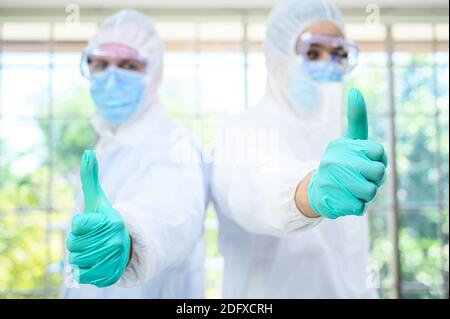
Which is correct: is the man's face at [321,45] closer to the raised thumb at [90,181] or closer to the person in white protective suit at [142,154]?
the person in white protective suit at [142,154]

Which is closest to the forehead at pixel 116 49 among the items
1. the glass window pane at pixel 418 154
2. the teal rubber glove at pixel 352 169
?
the teal rubber glove at pixel 352 169

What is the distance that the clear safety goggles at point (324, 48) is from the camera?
91 centimetres

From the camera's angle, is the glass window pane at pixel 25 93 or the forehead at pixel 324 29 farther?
the glass window pane at pixel 25 93

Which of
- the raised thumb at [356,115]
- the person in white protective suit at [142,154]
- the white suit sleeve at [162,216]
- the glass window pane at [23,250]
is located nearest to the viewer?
the raised thumb at [356,115]

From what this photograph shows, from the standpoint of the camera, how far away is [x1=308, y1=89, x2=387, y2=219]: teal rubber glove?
55 centimetres

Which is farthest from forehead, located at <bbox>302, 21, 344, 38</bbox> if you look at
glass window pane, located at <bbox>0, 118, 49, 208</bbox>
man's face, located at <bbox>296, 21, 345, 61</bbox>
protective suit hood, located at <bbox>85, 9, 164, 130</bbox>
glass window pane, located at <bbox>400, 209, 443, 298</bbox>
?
glass window pane, located at <bbox>0, 118, 49, 208</bbox>

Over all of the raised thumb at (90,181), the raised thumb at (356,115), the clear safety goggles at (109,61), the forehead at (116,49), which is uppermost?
the forehead at (116,49)

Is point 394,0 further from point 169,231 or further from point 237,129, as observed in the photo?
point 169,231

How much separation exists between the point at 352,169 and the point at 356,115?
0.07 meters

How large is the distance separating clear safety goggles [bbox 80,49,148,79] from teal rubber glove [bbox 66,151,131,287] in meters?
0.39

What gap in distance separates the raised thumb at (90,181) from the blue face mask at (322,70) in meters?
0.49
